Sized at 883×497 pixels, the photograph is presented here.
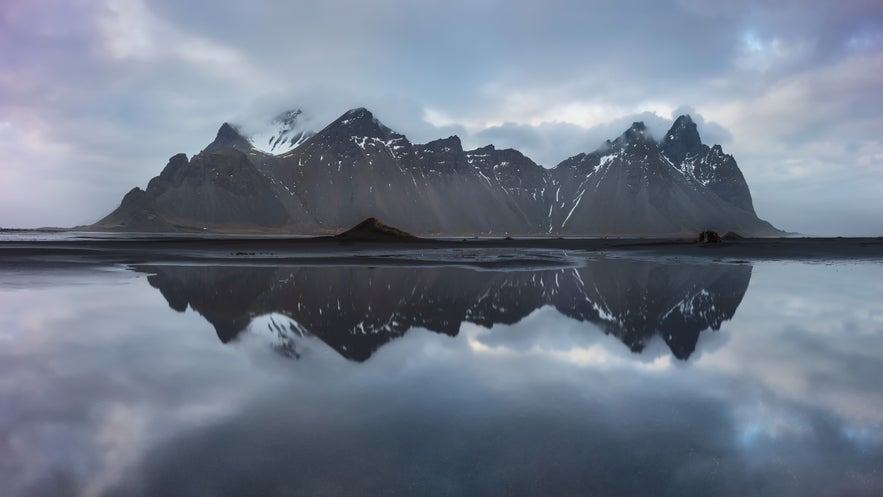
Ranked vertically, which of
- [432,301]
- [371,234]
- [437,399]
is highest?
[371,234]

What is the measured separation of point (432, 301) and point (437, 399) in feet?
43.4

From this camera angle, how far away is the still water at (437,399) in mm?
6336

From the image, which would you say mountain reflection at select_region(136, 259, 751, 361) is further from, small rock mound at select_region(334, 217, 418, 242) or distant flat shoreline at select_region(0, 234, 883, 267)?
small rock mound at select_region(334, 217, 418, 242)

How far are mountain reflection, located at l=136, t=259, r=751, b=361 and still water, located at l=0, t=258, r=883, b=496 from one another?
8.7 inches

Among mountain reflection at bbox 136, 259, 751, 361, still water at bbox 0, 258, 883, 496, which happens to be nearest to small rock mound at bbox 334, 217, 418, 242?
mountain reflection at bbox 136, 259, 751, 361

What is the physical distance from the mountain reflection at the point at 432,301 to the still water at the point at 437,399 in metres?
0.22

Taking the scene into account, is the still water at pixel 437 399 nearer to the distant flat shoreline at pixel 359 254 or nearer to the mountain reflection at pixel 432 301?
the mountain reflection at pixel 432 301

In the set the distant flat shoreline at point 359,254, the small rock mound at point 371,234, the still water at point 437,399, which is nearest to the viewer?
the still water at point 437,399

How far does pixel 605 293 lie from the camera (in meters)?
26.3

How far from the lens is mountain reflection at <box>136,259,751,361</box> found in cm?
Answer: 1623

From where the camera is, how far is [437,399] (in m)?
Result: 9.45

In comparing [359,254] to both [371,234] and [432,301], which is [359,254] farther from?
[371,234]

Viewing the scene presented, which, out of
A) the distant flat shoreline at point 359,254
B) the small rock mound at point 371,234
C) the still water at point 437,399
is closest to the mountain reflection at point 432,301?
the still water at point 437,399

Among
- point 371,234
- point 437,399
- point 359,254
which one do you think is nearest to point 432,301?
point 437,399
